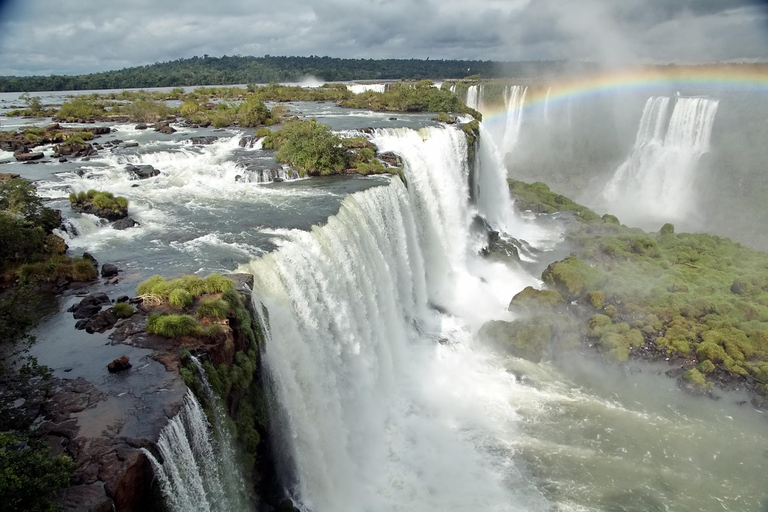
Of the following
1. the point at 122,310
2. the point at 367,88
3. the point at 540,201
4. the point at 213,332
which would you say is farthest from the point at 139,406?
the point at 367,88

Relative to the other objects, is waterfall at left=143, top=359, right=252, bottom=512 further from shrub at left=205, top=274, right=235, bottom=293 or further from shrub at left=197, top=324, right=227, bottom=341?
shrub at left=205, top=274, right=235, bottom=293

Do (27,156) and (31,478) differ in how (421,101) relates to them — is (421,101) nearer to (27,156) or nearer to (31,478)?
(27,156)

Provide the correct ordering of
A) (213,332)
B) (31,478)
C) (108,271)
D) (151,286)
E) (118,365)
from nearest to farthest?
1. (31,478)
2. (118,365)
3. (213,332)
4. (151,286)
5. (108,271)

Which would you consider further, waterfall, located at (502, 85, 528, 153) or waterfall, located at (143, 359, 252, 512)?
waterfall, located at (502, 85, 528, 153)

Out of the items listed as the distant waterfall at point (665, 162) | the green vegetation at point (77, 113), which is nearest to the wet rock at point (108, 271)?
A: the green vegetation at point (77, 113)

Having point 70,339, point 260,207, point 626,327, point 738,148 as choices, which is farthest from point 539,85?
point 70,339

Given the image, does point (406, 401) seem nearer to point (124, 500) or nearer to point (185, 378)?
point (185, 378)

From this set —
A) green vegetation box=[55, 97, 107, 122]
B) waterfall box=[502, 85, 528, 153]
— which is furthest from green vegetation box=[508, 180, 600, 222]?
green vegetation box=[55, 97, 107, 122]
